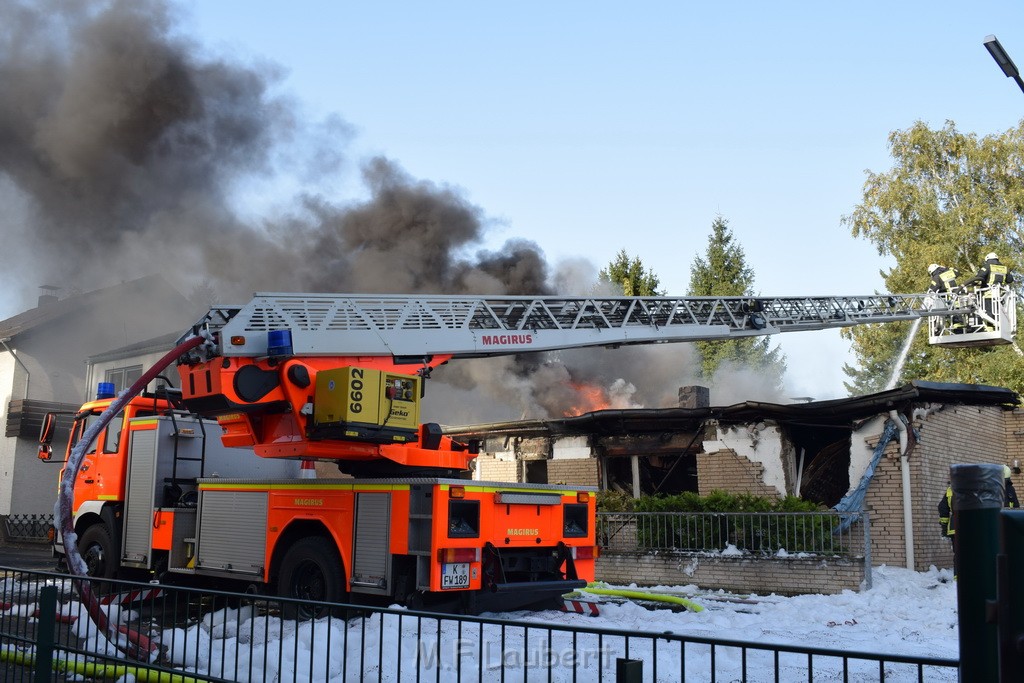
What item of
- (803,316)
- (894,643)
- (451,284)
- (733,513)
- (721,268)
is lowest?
(894,643)

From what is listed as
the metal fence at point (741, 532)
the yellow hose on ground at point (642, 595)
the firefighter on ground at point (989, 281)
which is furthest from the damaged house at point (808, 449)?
the firefighter on ground at point (989, 281)

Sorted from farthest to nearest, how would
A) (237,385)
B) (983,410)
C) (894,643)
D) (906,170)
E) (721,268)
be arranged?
(721,268), (906,170), (983,410), (237,385), (894,643)

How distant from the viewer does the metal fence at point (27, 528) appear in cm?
2491

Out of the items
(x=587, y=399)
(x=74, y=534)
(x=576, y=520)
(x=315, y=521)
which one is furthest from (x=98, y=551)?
(x=587, y=399)

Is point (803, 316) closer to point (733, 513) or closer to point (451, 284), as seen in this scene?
point (733, 513)

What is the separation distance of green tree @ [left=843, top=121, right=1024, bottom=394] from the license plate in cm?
2495

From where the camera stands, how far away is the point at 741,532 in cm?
1404

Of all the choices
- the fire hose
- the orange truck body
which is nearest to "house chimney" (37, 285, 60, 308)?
the orange truck body

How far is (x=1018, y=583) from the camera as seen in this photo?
2.11m

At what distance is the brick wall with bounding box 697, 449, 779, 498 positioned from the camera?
16.1m

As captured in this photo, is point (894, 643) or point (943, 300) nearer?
point (894, 643)

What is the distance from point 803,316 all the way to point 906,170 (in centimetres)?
1956

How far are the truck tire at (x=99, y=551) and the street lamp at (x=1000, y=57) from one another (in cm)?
1154

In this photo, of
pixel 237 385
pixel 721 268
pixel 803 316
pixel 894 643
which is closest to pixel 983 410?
pixel 803 316
